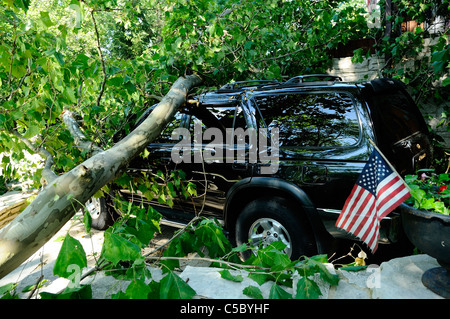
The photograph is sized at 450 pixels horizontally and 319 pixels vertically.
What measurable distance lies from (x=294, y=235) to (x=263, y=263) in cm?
109

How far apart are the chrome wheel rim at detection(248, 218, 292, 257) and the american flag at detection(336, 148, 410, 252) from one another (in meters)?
0.83

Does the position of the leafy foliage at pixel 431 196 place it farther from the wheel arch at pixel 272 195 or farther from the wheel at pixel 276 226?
the wheel at pixel 276 226

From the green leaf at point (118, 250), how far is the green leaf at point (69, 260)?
0.12 m

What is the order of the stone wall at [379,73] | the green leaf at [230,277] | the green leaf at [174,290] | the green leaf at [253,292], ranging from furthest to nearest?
1. the stone wall at [379,73]
2. the green leaf at [230,277]
3. the green leaf at [253,292]
4. the green leaf at [174,290]

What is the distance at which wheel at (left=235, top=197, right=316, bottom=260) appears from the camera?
10.1 ft

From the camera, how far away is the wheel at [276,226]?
3.09 m

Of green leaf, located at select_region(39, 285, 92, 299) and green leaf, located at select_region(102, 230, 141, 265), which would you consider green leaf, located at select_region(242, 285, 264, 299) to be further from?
green leaf, located at select_region(39, 285, 92, 299)

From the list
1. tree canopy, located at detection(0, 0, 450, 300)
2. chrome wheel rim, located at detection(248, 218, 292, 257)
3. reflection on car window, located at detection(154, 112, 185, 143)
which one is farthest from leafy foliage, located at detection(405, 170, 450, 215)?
reflection on car window, located at detection(154, 112, 185, 143)

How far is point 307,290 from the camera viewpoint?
1.74m

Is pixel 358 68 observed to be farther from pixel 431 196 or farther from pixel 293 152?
pixel 431 196

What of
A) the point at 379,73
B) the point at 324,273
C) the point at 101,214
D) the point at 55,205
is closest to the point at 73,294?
the point at 55,205

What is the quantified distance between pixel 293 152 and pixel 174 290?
6.38 feet

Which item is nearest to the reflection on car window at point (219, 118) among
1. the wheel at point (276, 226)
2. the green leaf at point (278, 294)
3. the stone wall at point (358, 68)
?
the wheel at point (276, 226)

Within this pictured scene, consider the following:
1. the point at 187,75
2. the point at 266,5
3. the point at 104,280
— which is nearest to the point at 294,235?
the point at 104,280
